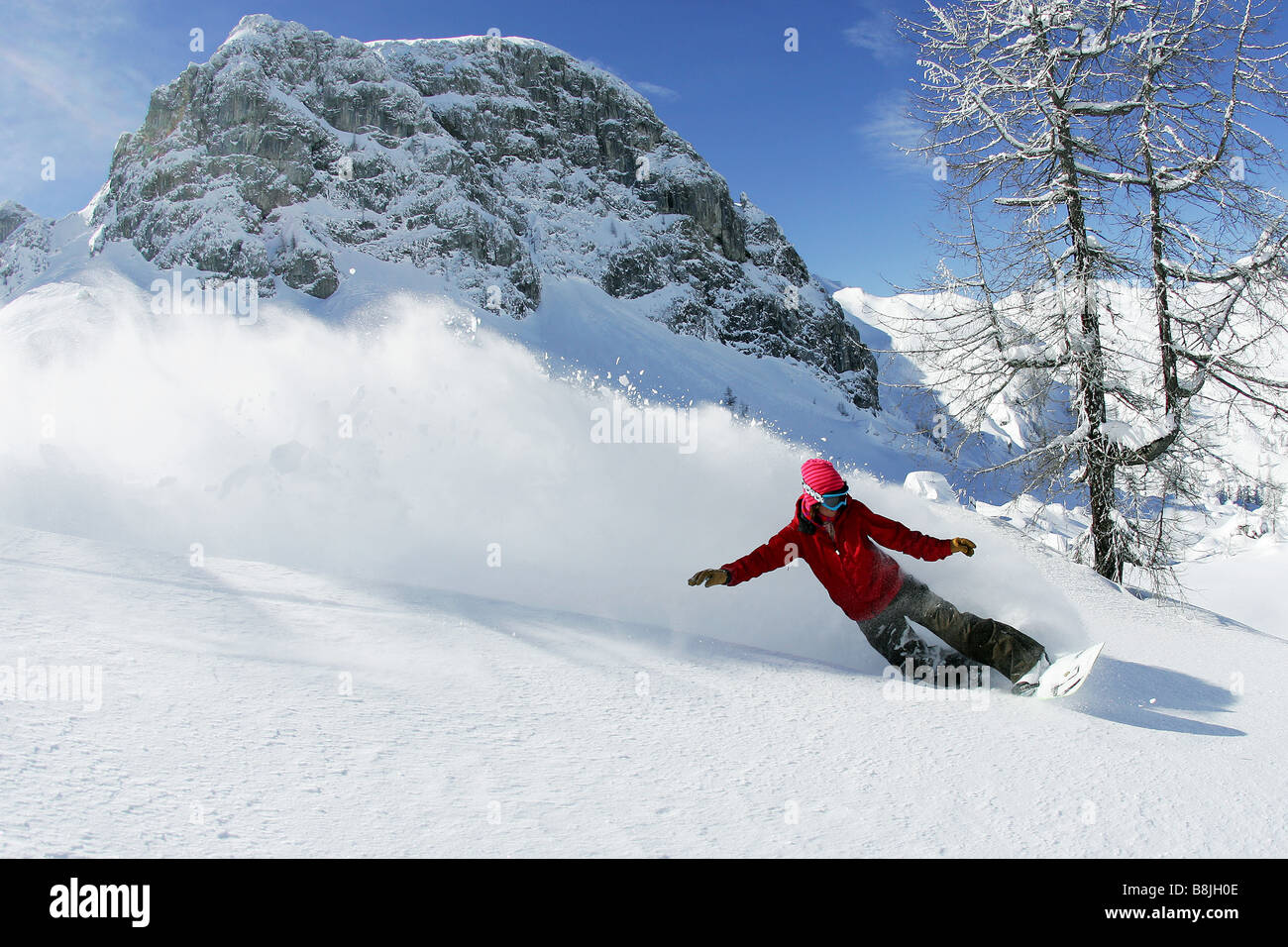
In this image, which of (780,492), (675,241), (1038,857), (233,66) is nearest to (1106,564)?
(780,492)

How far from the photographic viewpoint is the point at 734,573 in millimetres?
4148

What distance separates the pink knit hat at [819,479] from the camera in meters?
4.19

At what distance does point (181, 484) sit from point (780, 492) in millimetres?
5212

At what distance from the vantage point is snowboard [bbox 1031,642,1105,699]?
139 inches

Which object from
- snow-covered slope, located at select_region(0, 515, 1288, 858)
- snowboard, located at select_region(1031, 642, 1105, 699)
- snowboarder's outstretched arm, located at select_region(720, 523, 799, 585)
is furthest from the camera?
snowboarder's outstretched arm, located at select_region(720, 523, 799, 585)

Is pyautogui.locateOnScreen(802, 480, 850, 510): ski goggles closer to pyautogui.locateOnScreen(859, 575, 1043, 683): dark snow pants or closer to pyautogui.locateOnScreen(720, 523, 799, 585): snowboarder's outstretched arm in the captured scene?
pyautogui.locateOnScreen(720, 523, 799, 585): snowboarder's outstretched arm

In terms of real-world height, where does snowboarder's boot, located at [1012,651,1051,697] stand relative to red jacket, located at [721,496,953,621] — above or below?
below

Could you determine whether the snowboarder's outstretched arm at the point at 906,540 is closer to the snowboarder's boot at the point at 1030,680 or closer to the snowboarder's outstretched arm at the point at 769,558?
the snowboarder's outstretched arm at the point at 769,558

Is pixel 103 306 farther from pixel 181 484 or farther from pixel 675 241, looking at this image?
pixel 675 241

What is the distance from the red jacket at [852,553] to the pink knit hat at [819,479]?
9 cm

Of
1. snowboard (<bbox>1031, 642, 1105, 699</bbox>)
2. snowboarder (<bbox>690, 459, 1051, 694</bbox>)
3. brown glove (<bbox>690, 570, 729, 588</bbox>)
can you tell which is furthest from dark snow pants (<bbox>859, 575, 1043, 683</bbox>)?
brown glove (<bbox>690, 570, 729, 588</bbox>)

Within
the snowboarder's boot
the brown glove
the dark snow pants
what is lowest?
the snowboarder's boot

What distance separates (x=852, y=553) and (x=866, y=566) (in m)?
0.11

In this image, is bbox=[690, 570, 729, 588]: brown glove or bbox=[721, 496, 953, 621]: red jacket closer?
bbox=[690, 570, 729, 588]: brown glove
